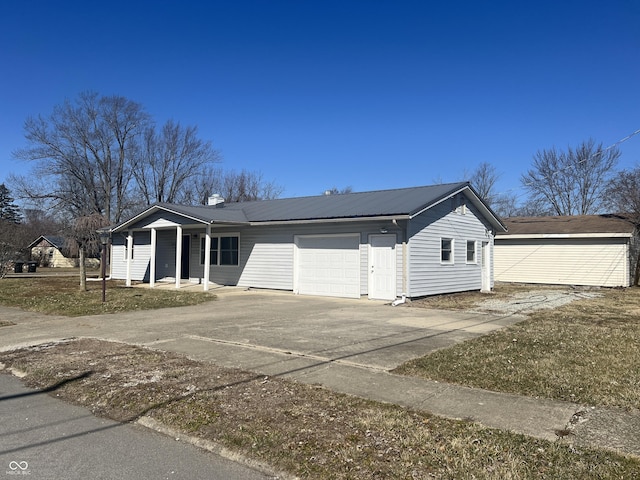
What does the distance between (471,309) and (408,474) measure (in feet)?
33.3

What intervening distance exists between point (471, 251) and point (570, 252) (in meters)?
7.45

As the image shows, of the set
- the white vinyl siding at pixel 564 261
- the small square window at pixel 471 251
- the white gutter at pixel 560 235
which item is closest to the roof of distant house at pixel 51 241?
the white vinyl siding at pixel 564 261

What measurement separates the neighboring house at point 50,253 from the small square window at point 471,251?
4905cm

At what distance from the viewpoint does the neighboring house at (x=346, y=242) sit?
14.5 m

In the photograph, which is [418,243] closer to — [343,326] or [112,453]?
[343,326]

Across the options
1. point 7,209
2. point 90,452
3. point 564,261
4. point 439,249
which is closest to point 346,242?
point 439,249

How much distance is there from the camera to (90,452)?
11.9 ft

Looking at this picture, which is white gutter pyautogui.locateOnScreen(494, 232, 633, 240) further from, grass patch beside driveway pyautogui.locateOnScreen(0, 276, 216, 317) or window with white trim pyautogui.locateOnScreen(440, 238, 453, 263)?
grass patch beside driveway pyautogui.locateOnScreen(0, 276, 216, 317)

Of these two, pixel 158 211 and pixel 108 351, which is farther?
pixel 158 211

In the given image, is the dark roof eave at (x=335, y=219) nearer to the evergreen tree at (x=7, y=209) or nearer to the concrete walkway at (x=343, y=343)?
the concrete walkway at (x=343, y=343)

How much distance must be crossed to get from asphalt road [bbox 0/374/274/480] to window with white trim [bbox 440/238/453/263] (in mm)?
13352

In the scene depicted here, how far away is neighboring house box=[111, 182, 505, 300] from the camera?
47.4 ft

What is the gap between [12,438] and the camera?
3.89m

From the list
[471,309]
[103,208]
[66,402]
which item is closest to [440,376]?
[66,402]
